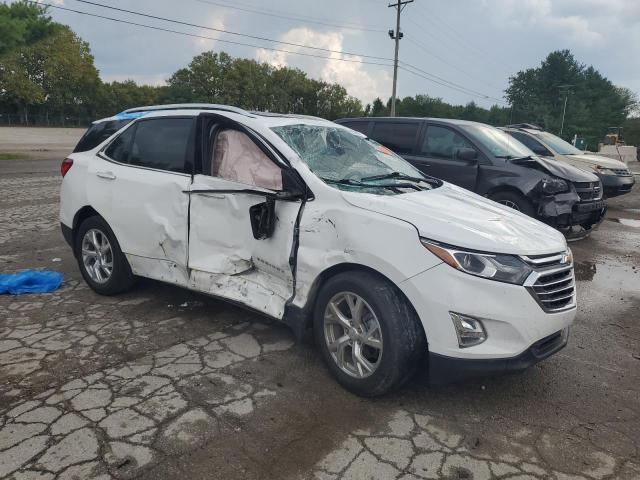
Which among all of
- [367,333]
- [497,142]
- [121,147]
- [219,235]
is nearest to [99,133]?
[121,147]

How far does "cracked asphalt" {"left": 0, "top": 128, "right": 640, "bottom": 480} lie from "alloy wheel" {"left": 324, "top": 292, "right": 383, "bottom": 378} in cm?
21

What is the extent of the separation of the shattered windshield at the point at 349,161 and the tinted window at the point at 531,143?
25.5 feet

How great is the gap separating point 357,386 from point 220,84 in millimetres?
73349

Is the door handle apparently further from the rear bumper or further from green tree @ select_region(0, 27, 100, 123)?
green tree @ select_region(0, 27, 100, 123)

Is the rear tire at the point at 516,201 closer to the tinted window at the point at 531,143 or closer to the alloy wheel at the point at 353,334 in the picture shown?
the tinted window at the point at 531,143

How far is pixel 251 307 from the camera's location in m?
3.69

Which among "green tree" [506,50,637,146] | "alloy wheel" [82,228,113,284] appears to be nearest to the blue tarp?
"alloy wheel" [82,228,113,284]

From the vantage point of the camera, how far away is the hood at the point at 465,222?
2.89 m

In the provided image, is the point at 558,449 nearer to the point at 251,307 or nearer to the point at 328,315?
the point at 328,315

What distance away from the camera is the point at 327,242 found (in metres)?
3.23

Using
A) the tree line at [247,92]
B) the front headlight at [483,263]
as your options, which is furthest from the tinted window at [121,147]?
the tree line at [247,92]

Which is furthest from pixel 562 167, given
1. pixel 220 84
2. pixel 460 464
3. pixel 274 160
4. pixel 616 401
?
pixel 220 84

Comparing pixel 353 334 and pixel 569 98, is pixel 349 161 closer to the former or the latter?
pixel 353 334

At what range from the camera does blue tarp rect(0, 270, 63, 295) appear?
16.0 feet
